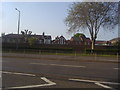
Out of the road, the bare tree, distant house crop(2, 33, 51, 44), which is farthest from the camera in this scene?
distant house crop(2, 33, 51, 44)

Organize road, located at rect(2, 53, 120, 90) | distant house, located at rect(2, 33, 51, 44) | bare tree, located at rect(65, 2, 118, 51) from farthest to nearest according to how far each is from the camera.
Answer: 1. distant house, located at rect(2, 33, 51, 44)
2. bare tree, located at rect(65, 2, 118, 51)
3. road, located at rect(2, 53, 120, 90)

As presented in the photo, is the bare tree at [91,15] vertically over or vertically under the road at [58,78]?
over

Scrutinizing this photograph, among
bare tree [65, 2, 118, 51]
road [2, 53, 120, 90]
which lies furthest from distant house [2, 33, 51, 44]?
road [2, 53, 120, 90]

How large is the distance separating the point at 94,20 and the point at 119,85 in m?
31.2

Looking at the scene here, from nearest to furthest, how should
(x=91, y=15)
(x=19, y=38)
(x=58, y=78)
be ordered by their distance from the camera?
1. (x=58, y=78)
2. (x=91, y=15)
3. (x=19, y=38)

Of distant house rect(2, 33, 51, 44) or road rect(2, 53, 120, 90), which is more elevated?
distant house rect(2, 33, 51, 44)

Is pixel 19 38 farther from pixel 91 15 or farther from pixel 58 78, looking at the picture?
pixel 58 78

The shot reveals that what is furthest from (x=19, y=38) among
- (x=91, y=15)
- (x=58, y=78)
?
(x=58, y=78)

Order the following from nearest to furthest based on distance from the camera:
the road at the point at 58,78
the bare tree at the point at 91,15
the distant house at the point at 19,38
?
the road at the point at 58,78 → the bare tree at the point at 91,15 → the distant house at the point at 19,38

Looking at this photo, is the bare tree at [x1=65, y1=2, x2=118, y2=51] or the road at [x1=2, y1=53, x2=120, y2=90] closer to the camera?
the road at [x1=2, y1=53, x2=120, y2=90]

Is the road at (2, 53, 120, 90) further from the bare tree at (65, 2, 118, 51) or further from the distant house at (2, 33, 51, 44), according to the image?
the distant house at (2, 33, 51, 44)

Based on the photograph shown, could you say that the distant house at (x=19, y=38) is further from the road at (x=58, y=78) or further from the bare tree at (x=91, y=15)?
the road at (x=58, y=78)

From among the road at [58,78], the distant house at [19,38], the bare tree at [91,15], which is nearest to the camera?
the road at [58,78]

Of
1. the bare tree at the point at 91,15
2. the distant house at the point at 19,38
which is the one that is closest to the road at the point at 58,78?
the bare tree at the point at 91,15
